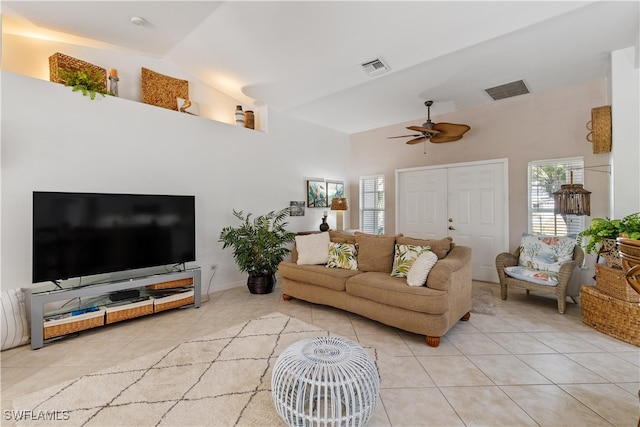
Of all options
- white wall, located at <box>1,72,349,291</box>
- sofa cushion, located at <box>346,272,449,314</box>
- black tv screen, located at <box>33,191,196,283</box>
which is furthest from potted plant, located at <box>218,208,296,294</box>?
sofa cushion, located at <box>346,272,449,314</box>

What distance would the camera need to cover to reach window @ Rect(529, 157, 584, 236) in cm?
404

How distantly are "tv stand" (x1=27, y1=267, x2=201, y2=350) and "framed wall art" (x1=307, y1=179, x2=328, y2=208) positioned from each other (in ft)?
8.96

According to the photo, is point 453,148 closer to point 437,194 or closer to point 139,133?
point 437,194

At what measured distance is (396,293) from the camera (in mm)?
2826

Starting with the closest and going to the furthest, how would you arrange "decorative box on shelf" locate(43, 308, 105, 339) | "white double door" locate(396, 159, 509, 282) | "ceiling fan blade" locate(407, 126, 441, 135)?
"decorative box on shelf" locate(43, 308, 105, 339), "ceiling fan blade" locate(407, 126, 441, 135), "white double door" locate(396, 159, 509, 282)

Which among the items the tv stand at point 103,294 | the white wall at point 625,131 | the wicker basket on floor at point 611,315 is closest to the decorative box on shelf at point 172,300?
the tv stand at point 103,294

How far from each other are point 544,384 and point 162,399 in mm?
2669

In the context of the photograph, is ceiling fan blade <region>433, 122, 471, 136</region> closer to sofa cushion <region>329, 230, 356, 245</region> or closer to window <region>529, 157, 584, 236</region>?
window <region>529, 157, 584, 236</region>

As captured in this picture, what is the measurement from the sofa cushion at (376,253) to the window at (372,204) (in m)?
2.66

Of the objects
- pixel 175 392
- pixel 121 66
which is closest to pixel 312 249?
pixel 175 392

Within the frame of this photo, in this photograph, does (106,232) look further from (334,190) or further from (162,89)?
(334,190)

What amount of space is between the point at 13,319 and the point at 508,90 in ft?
21.2

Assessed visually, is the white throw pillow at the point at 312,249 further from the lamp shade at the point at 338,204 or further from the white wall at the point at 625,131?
the white wall at the point at 625,131

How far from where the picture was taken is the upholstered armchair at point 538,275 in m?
3.40
